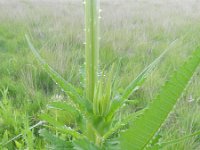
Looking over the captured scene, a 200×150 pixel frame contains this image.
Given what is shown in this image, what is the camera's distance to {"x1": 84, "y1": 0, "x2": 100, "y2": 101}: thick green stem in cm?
39

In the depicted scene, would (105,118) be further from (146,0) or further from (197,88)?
(146,0)

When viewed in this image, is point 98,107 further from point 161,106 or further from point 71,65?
point 71,65

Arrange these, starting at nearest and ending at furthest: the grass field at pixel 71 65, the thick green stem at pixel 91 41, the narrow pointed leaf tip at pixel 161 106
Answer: the narrow pointed leaf tip at pixel 161 106, the thick green stem at pixel 91 41, the grass field at pixel 71 65

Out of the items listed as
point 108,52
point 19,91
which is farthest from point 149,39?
point 19,91

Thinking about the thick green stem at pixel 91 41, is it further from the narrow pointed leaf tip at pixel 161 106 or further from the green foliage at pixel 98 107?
the narrow pointed leaf tip at pixel 161 106

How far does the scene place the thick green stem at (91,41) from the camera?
0.39 metres

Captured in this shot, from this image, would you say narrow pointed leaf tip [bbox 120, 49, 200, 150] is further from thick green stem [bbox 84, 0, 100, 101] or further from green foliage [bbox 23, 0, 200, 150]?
thick green stem [bbox 84, 0, 100, 101]

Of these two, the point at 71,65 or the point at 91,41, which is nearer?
the point at 91,41

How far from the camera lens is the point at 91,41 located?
42 centimetres

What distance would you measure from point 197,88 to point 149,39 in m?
1.94

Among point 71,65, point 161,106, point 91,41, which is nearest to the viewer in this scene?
point 161,106

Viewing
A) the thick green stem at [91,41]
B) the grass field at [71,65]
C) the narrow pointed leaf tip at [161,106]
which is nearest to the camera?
the narrow pointed leaf tip at [161,106]

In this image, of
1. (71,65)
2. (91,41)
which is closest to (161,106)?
(91,41)

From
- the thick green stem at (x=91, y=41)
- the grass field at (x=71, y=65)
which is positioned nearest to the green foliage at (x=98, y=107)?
the thick green stem at (x=91, y=41)
